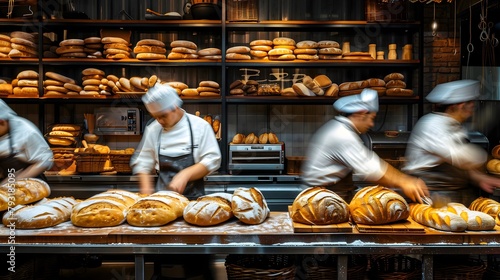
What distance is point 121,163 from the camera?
4219 millimetres

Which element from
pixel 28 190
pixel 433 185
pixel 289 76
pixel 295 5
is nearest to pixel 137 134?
pixel 289 76

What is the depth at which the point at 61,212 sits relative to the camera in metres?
1.94

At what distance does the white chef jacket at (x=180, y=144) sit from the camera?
113 inches

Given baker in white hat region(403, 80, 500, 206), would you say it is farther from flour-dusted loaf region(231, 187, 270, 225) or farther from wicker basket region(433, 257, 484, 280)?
flour-dusted loaf region(231, 187, 270, 225)

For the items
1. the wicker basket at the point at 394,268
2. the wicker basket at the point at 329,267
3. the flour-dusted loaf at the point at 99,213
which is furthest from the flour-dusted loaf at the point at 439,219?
the flour-dusted loaf at the point at 99,213

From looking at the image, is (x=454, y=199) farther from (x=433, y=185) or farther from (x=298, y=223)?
(x=298, y=223)

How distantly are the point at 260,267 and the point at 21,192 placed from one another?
1.19 meters

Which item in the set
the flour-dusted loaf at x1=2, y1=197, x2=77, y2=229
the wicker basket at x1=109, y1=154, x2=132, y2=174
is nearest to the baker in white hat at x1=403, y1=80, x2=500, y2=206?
the flour-dusted loaf at x1=2, y1=197, x2=77, y2=229

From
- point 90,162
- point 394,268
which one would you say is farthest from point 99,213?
point 90,162

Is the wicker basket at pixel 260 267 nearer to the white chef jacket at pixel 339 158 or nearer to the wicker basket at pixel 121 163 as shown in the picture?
the white chef jacket at pixel 339 158

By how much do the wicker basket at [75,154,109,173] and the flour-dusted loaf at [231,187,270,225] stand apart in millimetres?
2540

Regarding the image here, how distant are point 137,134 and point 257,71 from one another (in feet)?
4.80

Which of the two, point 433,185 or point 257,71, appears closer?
point 433,185

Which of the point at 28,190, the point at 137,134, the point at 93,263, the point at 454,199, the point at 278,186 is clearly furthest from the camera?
the point at 137,134
